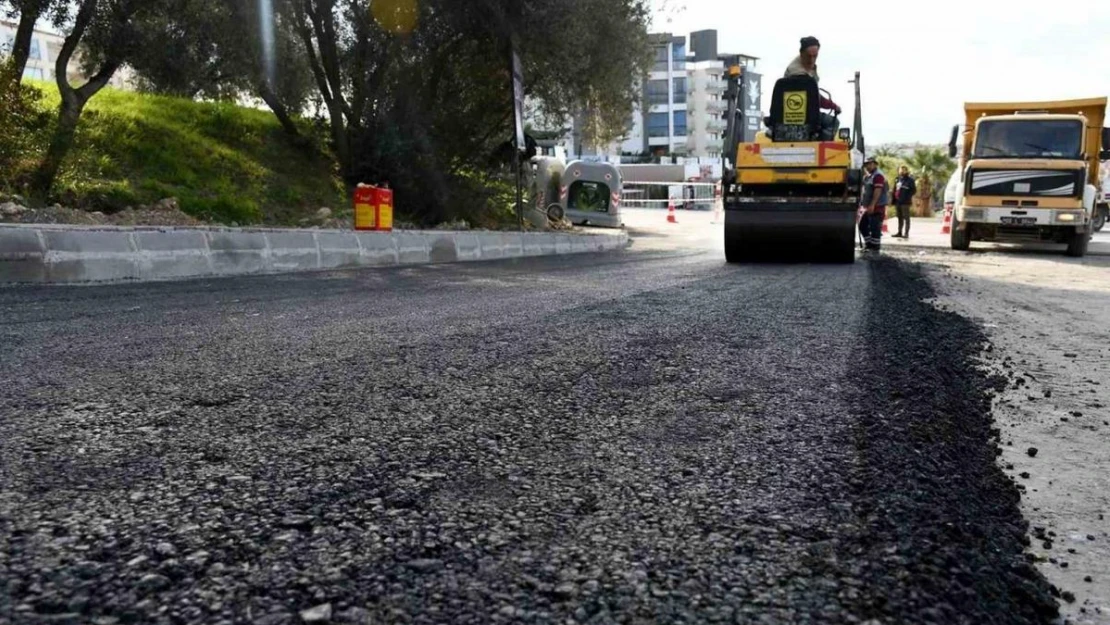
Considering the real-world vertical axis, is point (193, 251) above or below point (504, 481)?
above

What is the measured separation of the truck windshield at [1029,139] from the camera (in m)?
15.1

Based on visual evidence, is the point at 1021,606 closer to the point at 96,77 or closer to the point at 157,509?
the point at 157,509

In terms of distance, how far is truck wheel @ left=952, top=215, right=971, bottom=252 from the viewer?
15.7m

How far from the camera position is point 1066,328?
222 inches

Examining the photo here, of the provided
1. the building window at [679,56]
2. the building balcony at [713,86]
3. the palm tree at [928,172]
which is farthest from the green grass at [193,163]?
the building balcony at [713,86]

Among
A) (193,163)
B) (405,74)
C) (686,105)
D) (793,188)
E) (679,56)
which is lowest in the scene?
(793,188)

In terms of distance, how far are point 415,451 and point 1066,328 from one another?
5.07m

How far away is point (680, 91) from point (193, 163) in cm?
8882

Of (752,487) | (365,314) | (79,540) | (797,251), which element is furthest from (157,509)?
(797,251)

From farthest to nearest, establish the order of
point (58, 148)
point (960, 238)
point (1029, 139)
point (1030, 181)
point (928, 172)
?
point (928, 172) → point (960, 238) → point (1029, 139) → point (1030, 181) → point (58, 148)

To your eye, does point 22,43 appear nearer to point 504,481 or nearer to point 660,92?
point 504,481

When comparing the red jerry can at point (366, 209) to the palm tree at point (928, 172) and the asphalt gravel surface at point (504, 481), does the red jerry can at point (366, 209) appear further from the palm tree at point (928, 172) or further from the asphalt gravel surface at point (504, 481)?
the palm tree at point (928, 172)

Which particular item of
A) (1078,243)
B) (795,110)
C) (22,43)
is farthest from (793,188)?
(22,43)

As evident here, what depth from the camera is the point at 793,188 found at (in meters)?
11.1
